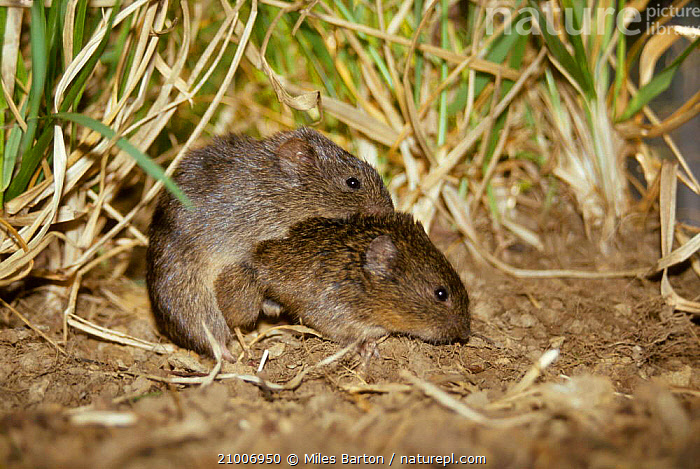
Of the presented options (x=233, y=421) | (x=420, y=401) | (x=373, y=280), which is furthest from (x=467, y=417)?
(x=373, y=280)

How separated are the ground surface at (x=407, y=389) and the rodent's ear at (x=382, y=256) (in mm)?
440

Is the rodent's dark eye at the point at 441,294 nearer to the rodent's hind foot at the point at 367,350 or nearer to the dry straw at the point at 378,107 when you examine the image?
the rodent's hind foot at the point at 367,350

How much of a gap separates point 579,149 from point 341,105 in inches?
78.6

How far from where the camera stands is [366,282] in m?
3.30

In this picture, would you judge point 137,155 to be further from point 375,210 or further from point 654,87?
point 654,87

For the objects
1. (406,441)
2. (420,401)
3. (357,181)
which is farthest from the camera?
(357,181)

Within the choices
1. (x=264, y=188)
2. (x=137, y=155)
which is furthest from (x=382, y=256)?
(x=137, y=155)

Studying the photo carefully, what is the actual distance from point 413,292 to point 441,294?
0.54 feet

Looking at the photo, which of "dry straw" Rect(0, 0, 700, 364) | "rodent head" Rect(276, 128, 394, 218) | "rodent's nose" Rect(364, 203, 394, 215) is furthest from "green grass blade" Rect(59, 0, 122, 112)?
"rodent's nose" Rect(364, 203, 394, 215)

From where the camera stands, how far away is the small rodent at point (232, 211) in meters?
3.37

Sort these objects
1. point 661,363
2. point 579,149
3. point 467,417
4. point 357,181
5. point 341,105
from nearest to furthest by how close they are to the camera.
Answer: point 467,417, point 661,363, point 357,181, point 341,105, point 579,149

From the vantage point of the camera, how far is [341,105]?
13.0 feet

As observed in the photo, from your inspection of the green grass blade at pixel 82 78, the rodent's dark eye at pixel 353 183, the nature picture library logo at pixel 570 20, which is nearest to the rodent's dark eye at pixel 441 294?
the rodent's dark eye at pixel 353 183

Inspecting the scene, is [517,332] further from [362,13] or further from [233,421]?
[362,13]
